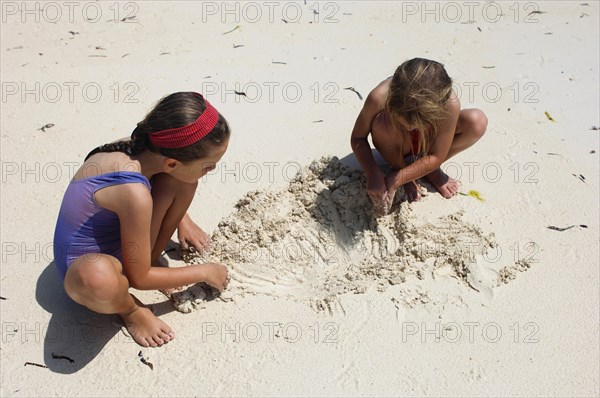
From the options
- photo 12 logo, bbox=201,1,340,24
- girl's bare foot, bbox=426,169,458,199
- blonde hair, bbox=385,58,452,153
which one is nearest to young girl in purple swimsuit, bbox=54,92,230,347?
blonde hair, bbox=385,58,452,153

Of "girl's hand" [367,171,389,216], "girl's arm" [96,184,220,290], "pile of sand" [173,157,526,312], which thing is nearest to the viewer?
"girl's arm" [96,184,220,290]

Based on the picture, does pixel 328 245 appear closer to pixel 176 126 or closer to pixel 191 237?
pixel 191 237

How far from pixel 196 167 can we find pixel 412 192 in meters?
1.02

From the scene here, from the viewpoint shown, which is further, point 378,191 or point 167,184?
point 378,191

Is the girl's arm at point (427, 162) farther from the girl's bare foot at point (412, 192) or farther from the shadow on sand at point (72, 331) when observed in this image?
the shadow on sand at point (72, 331)

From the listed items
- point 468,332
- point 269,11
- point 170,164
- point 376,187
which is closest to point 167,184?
point 170,164

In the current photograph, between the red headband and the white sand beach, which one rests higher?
the red headband

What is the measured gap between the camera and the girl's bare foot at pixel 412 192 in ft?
8.02

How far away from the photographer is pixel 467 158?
8.89 feet

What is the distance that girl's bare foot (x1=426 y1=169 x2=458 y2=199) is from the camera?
8.13 feet

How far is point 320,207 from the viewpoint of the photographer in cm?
237

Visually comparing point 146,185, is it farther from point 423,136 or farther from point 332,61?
point 332,61

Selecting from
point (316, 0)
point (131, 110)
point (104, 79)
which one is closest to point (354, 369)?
point (131, 110)

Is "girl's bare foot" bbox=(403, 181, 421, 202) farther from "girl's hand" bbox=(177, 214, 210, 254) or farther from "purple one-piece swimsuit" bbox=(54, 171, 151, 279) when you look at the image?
"purple one-piece swimsuit" bbox=(54, 171, 151, 279)
